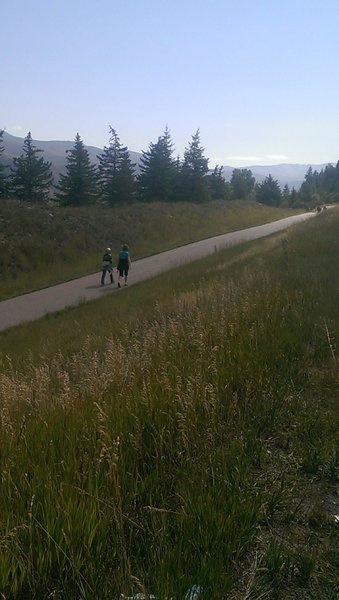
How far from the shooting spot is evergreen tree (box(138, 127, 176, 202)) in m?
54.0

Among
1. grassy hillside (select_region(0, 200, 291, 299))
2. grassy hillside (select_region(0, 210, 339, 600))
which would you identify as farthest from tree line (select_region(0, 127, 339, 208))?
grassy hillside (select_region(0, 210, 339, 600))

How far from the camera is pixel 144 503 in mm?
2646

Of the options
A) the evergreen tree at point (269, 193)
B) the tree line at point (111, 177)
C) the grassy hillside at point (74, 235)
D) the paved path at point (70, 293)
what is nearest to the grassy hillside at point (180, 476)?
the paved path at point (70, 293)

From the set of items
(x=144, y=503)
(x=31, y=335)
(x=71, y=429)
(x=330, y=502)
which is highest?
(x=71, y=429)

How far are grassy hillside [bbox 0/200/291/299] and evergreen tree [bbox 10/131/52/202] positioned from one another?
12.4m

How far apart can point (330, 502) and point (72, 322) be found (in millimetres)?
11542

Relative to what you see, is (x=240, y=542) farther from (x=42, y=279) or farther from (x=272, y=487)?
(x=42, y=279)

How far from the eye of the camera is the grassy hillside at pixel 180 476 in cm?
212

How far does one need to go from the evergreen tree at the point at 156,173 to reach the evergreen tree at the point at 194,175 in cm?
324

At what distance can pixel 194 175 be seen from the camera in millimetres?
Answer: 58375

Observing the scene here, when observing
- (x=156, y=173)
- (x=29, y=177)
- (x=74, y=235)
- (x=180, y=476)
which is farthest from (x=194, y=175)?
(x=180, y=476)

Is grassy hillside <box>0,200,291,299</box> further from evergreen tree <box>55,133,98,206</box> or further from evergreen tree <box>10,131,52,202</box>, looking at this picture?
evergreen tree <box>10,131,52,202</box>

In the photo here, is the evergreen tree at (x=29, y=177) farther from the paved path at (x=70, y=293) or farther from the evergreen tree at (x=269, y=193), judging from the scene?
the evergreen tree at (x=269, y=193)

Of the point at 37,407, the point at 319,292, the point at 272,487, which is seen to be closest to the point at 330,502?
the point at 272,487
